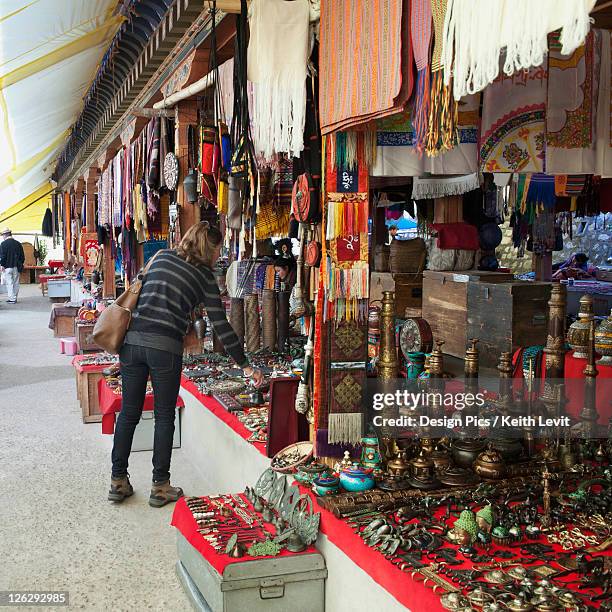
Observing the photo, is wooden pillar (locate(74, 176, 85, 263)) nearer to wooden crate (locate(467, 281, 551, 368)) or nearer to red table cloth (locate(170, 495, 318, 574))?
wooden crate (locate(467, 281, 551, 368))

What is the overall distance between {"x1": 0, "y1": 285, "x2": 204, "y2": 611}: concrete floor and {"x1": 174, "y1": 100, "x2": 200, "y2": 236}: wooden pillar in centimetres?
180

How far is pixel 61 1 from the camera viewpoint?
4473 mm

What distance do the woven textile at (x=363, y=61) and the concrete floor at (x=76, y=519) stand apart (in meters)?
2.06

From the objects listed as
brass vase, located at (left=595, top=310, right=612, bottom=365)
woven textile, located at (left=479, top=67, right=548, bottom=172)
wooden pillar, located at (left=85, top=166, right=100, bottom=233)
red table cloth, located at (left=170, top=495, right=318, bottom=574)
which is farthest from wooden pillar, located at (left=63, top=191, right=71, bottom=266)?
brass vase, located at (left=595, top=310, right=612, bottom=365)

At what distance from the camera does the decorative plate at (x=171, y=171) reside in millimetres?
5656

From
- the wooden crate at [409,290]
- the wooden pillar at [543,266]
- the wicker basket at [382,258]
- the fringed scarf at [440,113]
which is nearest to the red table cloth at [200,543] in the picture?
the fringed scarf at [440,113]

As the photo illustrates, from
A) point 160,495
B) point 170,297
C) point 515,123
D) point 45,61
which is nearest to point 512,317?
point 515,123

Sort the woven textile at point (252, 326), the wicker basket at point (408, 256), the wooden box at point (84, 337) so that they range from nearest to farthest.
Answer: the woven textile at point (252, 326), the wicker basket at point (408, 256), the wooden box at point (84, 337)

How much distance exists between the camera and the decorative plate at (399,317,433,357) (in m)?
3.97

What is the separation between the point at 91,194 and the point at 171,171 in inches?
306

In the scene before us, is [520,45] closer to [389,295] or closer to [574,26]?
[574,26]

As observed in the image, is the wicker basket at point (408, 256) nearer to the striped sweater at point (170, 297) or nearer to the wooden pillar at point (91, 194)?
the striped sweater at point (170, 297)

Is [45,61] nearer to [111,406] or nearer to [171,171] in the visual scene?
[171,171]

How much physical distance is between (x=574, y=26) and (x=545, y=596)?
1.45 metres
